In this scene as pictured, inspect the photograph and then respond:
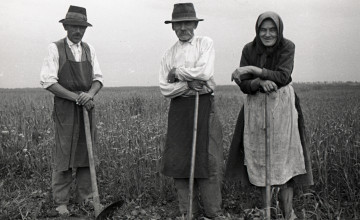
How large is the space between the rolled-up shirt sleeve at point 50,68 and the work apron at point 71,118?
0.20ft

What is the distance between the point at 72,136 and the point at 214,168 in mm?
1575

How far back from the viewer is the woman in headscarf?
125 inches

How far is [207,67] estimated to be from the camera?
349 centimetres

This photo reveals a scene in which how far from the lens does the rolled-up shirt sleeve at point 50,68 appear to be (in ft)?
12.7

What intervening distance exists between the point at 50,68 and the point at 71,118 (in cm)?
56

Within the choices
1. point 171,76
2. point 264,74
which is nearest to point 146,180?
point 171,76

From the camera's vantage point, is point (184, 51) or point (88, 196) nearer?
point (184, 51)

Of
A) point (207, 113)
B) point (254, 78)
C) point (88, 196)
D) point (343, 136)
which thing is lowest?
point (88, 196)

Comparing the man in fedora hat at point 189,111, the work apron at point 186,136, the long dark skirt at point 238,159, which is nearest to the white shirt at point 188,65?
the man in fedora hat at point 189,111

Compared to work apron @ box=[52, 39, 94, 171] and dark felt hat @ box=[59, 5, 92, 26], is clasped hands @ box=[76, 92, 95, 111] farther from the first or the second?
dark felt hat @ box=[59, 5, 92, 26]

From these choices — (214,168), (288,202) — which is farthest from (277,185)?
(214,168)

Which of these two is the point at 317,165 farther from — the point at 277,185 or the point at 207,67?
the point at 207,67

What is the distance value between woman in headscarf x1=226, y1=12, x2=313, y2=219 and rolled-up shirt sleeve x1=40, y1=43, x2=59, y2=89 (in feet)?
6.09

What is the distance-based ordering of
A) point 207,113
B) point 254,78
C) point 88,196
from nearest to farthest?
point 254,78
point 207,113
point 88,196
